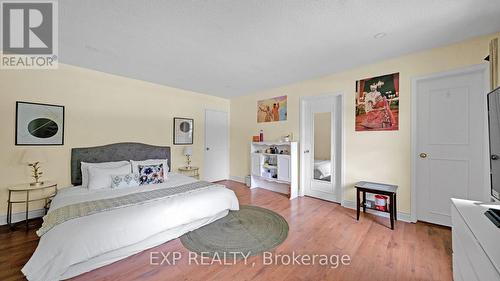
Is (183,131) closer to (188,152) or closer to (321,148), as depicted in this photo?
(188,152)

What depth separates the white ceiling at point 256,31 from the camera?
1.74 m

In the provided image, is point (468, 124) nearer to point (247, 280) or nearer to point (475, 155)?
point (475, 155)

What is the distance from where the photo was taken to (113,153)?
11.4 feet

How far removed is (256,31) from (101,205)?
260cm

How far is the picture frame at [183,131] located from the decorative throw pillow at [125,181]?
152 centimetres

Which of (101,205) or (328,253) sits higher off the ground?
(101,205)

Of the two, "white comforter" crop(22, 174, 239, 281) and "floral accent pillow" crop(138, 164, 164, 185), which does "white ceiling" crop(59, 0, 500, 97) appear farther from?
"white comforter" crop(22, 174, 239, 281)

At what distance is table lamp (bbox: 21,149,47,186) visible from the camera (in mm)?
2711

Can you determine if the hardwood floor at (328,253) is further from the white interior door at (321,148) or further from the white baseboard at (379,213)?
the white interior door at (321,148)

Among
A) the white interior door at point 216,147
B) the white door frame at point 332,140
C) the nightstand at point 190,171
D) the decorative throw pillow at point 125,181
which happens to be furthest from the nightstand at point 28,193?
the white door frame at point 332,140

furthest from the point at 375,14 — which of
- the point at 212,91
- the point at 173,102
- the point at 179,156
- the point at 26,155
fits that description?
the point at 26,155

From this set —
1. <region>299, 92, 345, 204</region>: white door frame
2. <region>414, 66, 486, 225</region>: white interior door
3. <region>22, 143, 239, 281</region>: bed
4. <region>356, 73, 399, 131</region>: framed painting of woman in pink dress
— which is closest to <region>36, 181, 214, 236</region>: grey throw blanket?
<region>22, 143, 239, 281</region>: bed

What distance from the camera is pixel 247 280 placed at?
1.64 meters

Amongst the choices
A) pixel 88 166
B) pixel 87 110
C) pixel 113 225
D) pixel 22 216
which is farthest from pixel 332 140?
pixel 22 216
